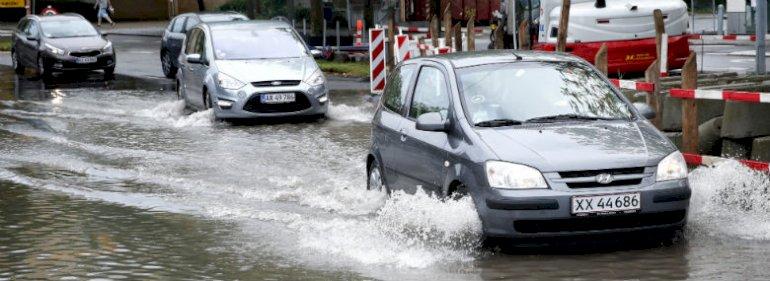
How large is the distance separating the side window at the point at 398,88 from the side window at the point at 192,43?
35.0ft

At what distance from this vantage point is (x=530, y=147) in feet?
31.2

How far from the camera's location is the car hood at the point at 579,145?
928 centimetres

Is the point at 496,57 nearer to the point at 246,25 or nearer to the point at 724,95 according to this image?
the point at 724,95

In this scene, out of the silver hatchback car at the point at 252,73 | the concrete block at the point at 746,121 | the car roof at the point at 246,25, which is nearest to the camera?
the concrete block at the point at 746,121

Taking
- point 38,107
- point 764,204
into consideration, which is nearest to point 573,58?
point 764,204

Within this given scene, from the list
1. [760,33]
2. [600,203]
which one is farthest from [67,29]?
[600,203]

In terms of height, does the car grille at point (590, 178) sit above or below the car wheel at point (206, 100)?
above

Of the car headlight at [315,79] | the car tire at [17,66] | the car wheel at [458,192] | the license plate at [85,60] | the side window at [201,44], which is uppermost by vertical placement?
the car wheel at [458,192]

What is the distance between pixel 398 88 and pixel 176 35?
2066cm

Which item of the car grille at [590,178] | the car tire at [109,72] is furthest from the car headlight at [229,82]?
the car tire at [109,72]

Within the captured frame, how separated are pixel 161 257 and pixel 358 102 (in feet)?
47.1

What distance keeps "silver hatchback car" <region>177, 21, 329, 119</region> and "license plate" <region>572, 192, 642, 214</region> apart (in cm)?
1130

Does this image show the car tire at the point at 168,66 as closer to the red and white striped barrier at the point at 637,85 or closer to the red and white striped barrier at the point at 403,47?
the red and white striped barrier at the point at 403,47

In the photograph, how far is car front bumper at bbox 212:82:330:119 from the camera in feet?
65.7
